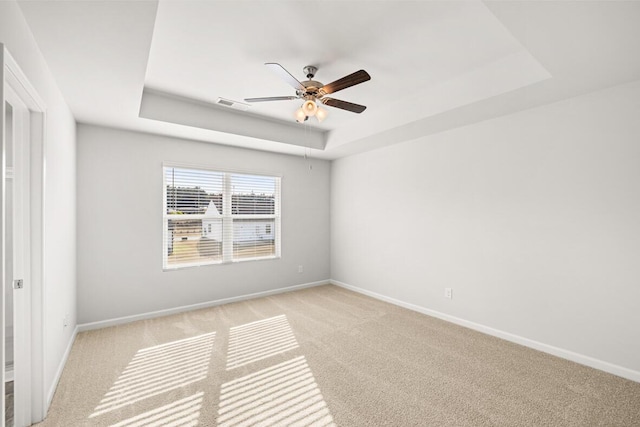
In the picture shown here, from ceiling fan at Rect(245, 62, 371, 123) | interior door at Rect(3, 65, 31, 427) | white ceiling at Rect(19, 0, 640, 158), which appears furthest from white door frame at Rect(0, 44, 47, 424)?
ceiling fan at Rect(245, 62, 371, 123)

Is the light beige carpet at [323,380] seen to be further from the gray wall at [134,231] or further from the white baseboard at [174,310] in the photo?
the gray wall at [134,231]

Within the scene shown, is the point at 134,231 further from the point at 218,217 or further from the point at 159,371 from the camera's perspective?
the point at 159,371

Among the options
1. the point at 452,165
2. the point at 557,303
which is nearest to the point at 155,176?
the point at 452,165

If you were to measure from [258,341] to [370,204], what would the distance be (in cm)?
270

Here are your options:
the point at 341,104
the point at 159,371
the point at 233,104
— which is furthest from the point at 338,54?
the point at 159,371

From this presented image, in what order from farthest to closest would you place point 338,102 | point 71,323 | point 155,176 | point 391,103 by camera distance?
1. point 155,176
2. point 391,103
3. point 71,323
4. point 338,102

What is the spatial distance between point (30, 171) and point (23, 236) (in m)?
0.43

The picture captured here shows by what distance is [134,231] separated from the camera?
12.1 feet

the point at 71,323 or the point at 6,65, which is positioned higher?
the point at 6,65

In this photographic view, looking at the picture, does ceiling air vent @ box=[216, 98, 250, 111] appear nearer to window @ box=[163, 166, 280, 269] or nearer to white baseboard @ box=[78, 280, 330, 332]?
window @ box=[163, 166, 280, 269]

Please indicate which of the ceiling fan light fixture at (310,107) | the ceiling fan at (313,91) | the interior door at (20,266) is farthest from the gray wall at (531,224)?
the interior door at (20,266)

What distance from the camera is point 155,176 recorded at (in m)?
3.83

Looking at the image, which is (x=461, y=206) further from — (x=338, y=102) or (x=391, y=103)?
(x=338, y=102)

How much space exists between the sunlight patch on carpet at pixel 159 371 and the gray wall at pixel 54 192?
45 cm
